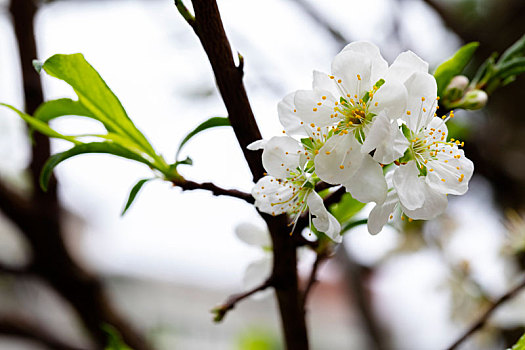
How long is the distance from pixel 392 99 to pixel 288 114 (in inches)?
2.6

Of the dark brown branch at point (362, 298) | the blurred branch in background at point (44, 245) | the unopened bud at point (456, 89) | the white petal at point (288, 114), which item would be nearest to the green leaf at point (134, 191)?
the white petal at point (288, 114)

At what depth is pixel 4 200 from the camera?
96 cm

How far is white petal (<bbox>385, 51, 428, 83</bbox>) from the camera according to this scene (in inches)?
12.2

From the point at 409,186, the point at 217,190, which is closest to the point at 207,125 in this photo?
the point at 217,190

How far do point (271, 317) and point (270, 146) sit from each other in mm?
2581

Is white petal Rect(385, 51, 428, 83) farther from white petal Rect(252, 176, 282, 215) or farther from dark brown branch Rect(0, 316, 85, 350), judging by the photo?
dark brown branch Rect(0, 316, 85, 350)

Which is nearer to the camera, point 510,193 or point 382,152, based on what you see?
point 382,152

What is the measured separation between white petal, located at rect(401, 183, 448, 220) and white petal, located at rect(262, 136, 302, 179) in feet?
0.24

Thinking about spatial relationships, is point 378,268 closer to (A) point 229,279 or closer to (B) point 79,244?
(B) point 79,244

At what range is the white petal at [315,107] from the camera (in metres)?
0.32

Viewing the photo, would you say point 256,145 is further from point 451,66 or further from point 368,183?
point 451,66

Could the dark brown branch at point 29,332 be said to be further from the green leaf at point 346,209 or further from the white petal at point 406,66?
the white petal at point 406,66

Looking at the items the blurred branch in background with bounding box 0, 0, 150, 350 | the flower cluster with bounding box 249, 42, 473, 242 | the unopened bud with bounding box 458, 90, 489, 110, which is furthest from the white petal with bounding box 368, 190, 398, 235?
the blurred branch in background with bounding box 0, 0, 150, 350

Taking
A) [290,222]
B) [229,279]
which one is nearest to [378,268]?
[290,222]
